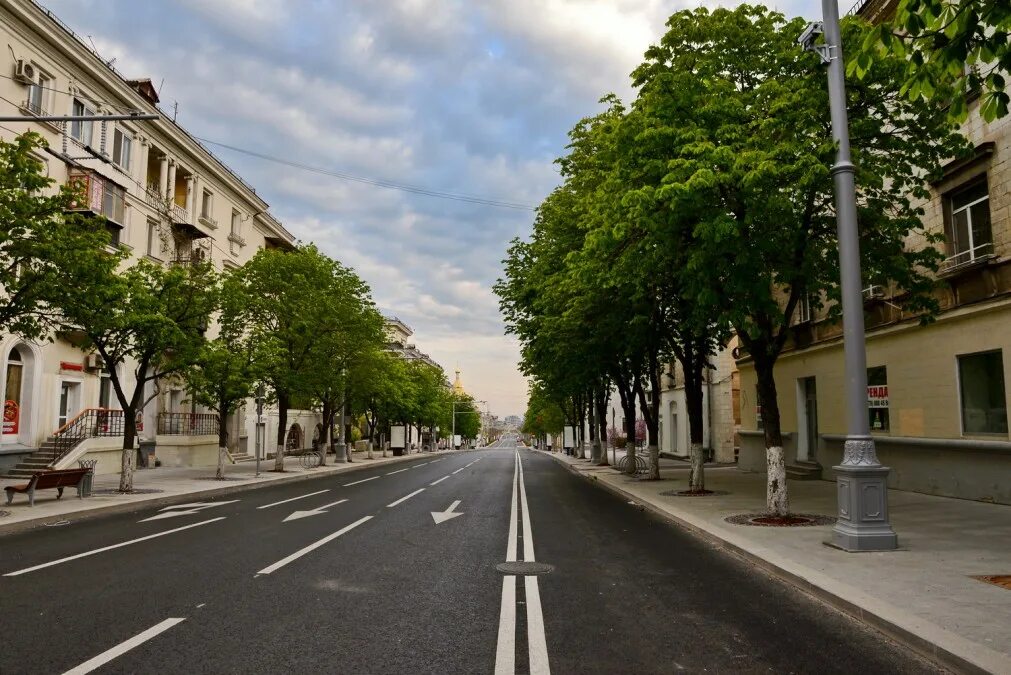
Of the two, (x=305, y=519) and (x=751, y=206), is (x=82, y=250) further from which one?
(x=751, y=206)

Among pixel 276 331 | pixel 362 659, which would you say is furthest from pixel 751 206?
pixel 276 331

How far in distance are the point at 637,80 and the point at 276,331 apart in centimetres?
2068

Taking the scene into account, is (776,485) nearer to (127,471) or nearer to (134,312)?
(134,312)

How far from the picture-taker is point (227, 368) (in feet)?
76.9

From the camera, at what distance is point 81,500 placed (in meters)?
16.3

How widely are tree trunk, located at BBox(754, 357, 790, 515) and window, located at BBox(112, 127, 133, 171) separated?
92.1ft

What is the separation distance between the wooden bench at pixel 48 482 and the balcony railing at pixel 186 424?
1552 cm

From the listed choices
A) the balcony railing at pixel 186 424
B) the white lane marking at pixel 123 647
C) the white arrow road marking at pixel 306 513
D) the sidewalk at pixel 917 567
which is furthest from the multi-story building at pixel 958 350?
the balcony railing at pixel 186 424

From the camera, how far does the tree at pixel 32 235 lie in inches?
512

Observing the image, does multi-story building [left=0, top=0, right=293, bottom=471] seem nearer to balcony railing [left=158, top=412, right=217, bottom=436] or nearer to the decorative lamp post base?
balcony railing [left=158, top=412, right=217, bottom=436]

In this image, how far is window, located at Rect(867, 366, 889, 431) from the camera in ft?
58.4

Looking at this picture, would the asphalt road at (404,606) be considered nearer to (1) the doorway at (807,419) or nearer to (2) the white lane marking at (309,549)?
(2) the white lane marking at (309,549)

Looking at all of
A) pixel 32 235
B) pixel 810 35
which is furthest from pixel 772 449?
pixel 32 235

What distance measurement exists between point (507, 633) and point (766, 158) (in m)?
8.21
